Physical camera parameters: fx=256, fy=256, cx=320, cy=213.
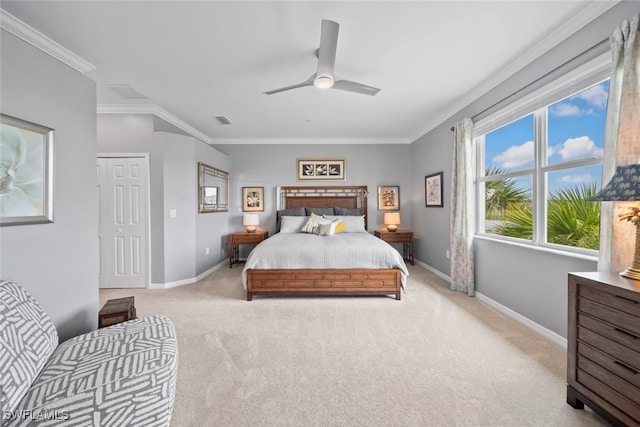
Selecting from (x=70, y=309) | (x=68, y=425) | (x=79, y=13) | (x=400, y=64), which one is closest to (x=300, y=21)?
(x=400, y=64)

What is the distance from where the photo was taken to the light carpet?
159cm

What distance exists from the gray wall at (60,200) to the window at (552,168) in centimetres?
449

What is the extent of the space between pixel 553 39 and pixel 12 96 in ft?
14.7

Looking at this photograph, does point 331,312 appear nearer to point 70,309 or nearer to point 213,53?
point 70,309

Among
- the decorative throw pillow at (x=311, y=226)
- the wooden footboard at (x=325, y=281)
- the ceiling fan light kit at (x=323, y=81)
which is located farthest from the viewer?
the decorative throw pillow at (x=311, y=226)

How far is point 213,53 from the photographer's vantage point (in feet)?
8.18

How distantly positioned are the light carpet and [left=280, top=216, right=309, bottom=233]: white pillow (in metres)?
1.80

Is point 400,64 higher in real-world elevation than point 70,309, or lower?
higher

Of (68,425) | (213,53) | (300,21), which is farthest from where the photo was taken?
(213,53)

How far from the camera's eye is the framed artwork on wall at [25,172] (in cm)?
186

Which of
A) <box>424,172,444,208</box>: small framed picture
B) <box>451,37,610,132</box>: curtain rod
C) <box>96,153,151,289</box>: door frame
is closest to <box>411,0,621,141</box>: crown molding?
<box>451,37,610,132</box>: curtain rod

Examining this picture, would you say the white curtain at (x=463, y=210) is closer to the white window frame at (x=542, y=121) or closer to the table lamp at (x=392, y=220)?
the white window frame at (x=542, y=121)

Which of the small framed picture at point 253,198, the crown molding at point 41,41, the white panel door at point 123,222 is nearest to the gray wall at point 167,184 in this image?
the white panel door at point 123,222

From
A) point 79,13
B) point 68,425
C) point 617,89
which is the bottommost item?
point 68,425
